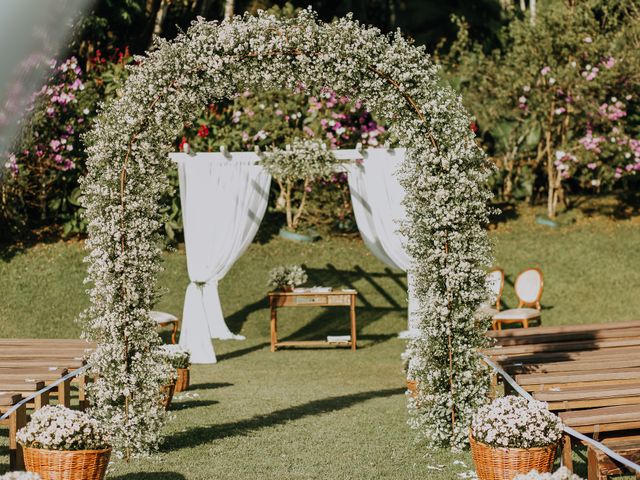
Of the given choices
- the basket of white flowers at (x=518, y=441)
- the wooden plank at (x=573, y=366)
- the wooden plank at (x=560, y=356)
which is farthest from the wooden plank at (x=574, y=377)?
the basket of white flowers at (x=518, y=441)

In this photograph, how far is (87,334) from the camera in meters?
5.82

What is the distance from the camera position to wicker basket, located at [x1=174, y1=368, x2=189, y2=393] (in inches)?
330

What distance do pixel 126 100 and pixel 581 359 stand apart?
363cm

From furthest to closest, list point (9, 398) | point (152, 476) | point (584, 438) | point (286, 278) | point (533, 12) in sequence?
point (533, 12), point (286, 278), point (152, 476), point (9, 398), point (584, 438)

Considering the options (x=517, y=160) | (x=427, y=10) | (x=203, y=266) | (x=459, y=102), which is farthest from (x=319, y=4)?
(x=459, y=102)

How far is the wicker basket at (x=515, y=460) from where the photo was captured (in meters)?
4.46

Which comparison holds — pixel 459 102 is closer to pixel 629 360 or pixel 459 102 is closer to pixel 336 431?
pixel 629 360

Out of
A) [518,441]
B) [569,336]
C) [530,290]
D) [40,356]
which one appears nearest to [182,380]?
[40,356]

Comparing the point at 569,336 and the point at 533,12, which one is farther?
the point at 533,12

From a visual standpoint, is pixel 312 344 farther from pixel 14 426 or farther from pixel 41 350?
pixel 14 426

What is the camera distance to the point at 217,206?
443 inches

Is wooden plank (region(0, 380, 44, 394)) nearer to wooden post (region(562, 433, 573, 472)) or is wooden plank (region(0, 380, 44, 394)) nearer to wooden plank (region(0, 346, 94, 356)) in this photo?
wooden plank (region(0, 346, 94, 356))

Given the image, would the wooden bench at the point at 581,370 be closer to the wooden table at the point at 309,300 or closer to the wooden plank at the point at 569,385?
the wooden plank at the point at 569,385

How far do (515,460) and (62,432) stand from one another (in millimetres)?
2305
